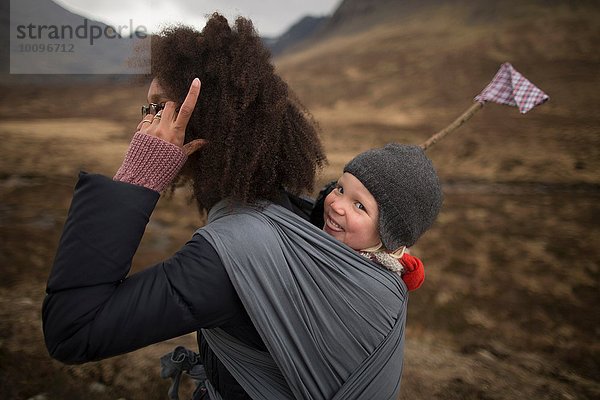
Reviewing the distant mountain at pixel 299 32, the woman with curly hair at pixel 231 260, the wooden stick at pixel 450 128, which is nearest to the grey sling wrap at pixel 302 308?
the woman with curly hair at pixel 231 260

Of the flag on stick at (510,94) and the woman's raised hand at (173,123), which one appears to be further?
the flag on stick at (510,94)

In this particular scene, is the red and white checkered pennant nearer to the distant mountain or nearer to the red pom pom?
the red pom pom

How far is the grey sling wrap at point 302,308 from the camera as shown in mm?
1019

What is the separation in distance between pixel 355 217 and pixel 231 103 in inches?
22.7

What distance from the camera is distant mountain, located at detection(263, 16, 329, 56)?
4184 cm

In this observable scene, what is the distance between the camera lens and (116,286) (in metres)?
0.95

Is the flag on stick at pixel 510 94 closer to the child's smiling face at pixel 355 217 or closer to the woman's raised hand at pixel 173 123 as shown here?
the child's smiling face at pixel 355 217

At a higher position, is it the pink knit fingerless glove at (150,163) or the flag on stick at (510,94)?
the flag on stick at (510,94)

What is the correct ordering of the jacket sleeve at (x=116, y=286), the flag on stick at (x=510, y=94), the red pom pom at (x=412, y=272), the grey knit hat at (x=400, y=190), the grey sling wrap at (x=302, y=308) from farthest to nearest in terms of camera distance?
1. the flag on stick at (x=510, y=94)
2. the red pom pom at (x=412, y=272)
3. the grey knit hat at (x=400, y=190)
4. the grey sling wrap at (x=302, y=308)
5. the jacket sleeve at (x=116, y=286)

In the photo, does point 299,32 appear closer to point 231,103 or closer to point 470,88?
point 470,88

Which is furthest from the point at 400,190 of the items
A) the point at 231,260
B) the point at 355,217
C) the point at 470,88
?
the point at 470,88

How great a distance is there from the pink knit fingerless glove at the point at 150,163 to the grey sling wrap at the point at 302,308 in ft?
0.59

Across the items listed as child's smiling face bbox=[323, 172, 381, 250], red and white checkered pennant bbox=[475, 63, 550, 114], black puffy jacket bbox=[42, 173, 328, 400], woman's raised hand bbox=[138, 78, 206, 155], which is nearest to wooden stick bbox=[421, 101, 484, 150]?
red and white checkered pennant bbox=[475, 63, 550, 114]

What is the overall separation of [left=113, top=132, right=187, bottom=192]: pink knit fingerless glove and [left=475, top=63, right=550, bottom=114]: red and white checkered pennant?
234 centimetres
